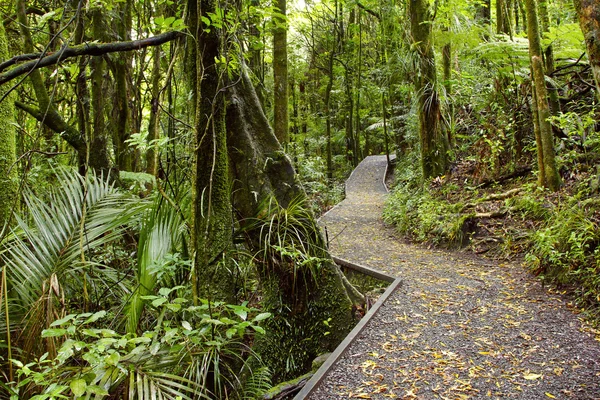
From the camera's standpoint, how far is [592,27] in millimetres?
2145

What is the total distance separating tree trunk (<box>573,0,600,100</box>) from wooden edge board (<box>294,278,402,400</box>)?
2.65 metres

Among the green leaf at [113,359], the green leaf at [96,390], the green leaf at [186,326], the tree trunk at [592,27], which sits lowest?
the green leaf at [96,390]

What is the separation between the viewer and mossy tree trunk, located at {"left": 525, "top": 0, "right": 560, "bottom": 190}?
216 inches

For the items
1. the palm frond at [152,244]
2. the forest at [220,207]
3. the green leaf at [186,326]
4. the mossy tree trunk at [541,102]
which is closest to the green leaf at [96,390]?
the forest at [220,207]

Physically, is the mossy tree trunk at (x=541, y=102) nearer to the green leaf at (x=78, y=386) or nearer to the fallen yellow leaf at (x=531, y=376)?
the fallen yellow leaf at (x=531, y=376)

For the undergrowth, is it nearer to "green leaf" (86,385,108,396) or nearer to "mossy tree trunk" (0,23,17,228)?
"green leaf" (86,385,108,396)

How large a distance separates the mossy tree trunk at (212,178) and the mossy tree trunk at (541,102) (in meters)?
4.85

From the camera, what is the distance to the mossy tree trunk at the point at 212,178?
277 cm

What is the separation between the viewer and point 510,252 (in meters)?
5.65

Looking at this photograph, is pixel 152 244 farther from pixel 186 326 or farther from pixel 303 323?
pixel 303 323

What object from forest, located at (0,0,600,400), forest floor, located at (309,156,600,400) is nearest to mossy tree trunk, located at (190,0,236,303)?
forest, located at (0,0,600,400)

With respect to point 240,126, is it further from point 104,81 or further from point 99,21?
point 104,81

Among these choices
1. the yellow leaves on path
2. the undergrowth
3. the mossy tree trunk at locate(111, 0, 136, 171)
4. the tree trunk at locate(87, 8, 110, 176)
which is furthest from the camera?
the mossy tree trunk at locate(111, 0, 136, 171)

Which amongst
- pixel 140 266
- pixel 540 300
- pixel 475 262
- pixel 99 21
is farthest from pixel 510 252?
pixel 99 21
